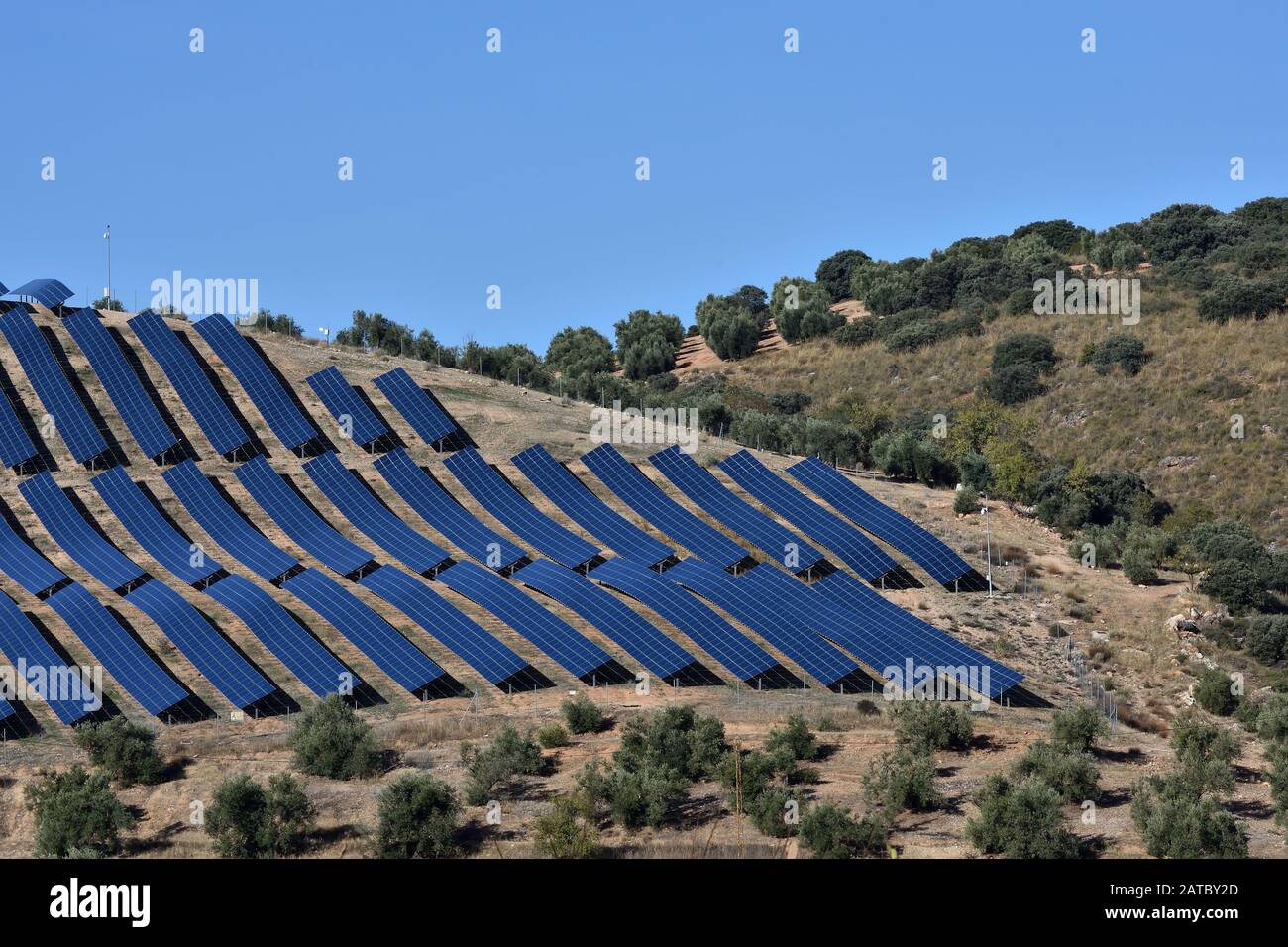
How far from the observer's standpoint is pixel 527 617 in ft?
178

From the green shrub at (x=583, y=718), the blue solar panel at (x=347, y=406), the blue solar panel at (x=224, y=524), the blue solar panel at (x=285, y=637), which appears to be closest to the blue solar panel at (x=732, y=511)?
the blue solar panel at (x=347, y=406)

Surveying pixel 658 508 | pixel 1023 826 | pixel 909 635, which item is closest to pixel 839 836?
pixel 1023 826

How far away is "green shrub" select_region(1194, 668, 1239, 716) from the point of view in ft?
169

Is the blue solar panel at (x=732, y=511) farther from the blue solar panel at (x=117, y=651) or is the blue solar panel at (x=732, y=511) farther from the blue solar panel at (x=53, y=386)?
the blue solar panel at (x=53, y=386)

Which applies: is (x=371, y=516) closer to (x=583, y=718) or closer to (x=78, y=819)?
(x=583, y=718)

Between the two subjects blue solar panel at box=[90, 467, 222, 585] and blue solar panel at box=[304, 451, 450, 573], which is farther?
blue solar panel at box=[304, 451, 450, 573]

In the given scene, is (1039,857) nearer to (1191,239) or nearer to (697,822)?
(697,822)

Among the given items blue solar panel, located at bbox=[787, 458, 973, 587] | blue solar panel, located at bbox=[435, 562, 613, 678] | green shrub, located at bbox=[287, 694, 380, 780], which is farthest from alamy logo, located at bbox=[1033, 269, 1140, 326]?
green shrub, located at bbox=[287, 694, 380, 780]

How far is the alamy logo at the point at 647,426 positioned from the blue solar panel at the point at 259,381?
12396 millimetres

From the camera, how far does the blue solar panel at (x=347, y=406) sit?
228ft

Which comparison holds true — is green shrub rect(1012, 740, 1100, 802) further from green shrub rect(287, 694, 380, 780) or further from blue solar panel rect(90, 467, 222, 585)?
blue solar panel rect(90, 467, 222, 585)

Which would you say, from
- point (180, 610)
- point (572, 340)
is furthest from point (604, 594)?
point (572, 340)

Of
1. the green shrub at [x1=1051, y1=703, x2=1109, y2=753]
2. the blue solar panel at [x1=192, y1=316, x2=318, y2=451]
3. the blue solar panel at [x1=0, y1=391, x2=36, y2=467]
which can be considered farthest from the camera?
the blue solar panel at [x1=192, y1=316, x2=318, y2=451]

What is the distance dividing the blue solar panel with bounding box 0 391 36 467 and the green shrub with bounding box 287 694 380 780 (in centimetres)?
2584
